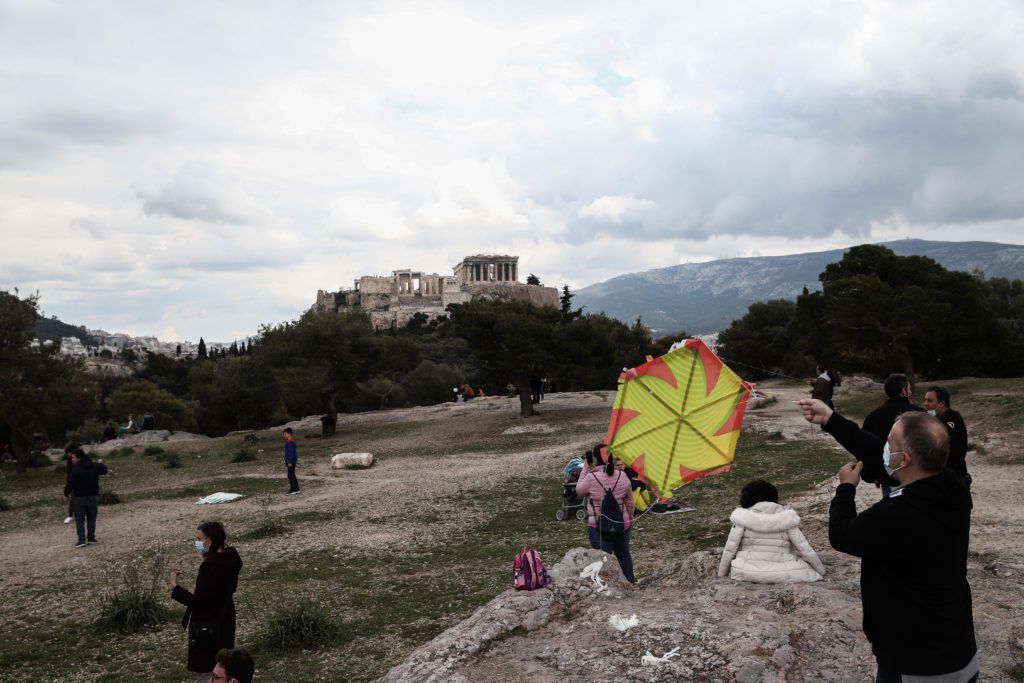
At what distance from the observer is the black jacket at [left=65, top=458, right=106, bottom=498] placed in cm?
1680

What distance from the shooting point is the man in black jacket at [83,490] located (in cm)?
1683

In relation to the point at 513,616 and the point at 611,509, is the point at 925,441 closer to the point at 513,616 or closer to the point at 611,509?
the point at 513,616

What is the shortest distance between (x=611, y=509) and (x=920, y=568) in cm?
655

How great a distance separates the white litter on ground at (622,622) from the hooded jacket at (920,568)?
346 cm

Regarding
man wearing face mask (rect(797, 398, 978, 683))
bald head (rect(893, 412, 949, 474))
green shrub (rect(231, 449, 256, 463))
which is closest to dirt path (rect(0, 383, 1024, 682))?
man wearing face mask (rect(797, 398, 978, 683))

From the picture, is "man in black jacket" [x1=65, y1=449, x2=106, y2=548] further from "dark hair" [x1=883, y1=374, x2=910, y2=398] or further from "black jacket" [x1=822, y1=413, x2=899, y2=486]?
"black jacket" [x1=822, y1=413, x2=899, y2=486]

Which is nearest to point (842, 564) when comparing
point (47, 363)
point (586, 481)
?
point (586, 481)

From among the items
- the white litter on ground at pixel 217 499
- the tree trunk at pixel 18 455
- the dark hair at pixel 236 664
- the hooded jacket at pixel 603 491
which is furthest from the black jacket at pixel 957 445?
the tree trunk at pixel 18 455

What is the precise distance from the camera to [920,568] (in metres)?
4.13

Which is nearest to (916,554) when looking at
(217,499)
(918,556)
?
(918,556)

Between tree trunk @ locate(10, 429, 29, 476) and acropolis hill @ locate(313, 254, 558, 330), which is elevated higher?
acropolis hill @ locate(313, 254, 558, 330)

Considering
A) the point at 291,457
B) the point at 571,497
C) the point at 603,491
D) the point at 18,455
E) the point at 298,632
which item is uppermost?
the point at 603,491

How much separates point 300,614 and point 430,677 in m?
3.99

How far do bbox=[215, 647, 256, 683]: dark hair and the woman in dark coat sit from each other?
1.21 m
